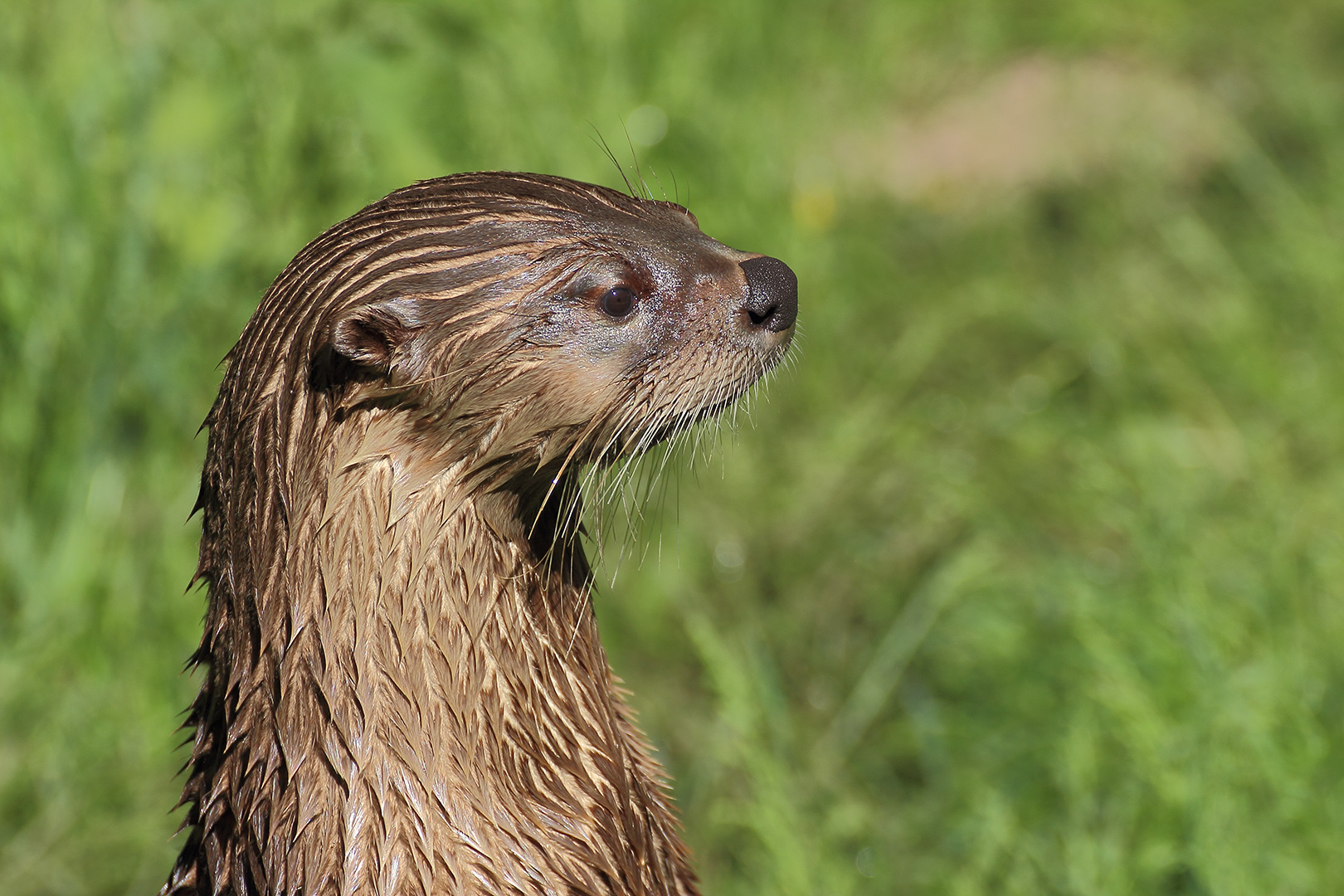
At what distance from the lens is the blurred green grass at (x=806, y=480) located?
7.85 ft

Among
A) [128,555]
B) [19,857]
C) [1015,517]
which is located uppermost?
[1015,517]

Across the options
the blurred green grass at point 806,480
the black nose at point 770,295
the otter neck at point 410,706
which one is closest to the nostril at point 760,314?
the black nose at point 770,295

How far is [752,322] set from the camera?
1575 millimetres

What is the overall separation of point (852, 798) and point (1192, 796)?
683 millimetres

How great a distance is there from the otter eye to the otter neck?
0.21 metres

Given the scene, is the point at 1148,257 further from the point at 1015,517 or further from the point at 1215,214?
the point at 1015,517

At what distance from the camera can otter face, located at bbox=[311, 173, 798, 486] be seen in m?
1.42

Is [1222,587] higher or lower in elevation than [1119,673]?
higher

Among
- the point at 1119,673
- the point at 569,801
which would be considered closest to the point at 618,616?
the point at 1119,673

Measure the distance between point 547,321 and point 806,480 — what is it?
6.45 feet

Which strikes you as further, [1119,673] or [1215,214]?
[1215,214]

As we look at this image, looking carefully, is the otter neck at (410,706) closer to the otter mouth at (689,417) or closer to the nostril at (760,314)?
the otter mouth at (689,417)

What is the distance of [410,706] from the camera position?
143 cm

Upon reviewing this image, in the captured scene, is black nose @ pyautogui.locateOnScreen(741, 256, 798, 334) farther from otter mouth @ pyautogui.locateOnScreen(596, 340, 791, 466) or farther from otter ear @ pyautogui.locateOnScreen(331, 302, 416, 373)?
otter ear @ pyautogui.locateOnScreen(331, 302, 416, 373)
